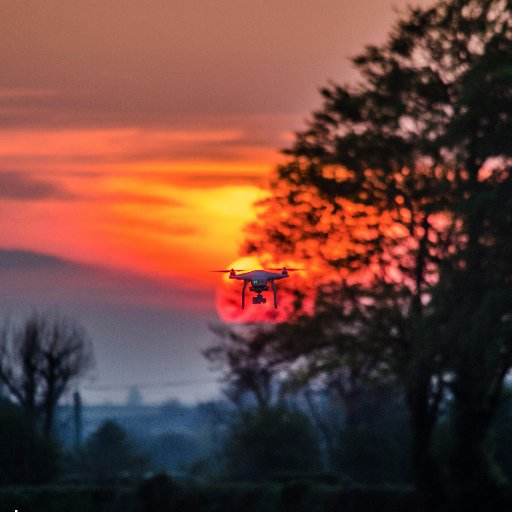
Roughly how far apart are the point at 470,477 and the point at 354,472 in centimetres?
2433

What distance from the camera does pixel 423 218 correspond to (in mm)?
52094

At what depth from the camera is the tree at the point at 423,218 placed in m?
46.2

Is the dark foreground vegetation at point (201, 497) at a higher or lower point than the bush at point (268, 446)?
lower

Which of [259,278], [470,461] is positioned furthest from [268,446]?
[259,278]

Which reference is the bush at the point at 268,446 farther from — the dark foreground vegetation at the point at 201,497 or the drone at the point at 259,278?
the drone at the point at 259,278

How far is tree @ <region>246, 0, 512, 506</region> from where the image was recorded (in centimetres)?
4616

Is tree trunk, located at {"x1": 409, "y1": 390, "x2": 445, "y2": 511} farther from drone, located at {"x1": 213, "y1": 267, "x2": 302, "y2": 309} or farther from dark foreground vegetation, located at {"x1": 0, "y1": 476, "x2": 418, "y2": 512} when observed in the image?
drone, located at {"x1": 213, "y1": 267, "x2": 302, "y2": 309}

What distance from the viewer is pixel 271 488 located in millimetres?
54594

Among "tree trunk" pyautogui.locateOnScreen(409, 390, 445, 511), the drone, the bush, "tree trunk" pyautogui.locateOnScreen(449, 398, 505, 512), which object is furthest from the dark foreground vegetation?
the drone

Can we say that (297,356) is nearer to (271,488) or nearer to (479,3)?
(271,488)

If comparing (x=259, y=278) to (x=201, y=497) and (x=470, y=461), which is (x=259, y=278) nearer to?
(x=470, y=461)

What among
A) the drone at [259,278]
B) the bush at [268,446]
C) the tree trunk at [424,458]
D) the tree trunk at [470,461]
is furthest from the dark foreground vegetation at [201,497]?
the drone at [259,278]

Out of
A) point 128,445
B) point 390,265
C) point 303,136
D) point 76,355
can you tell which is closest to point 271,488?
point 390,265

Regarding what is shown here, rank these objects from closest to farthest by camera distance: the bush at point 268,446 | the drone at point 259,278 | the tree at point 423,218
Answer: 1. the drone at point 259,278
2. the tree at point 423,218
3. the bush at point 268,446
